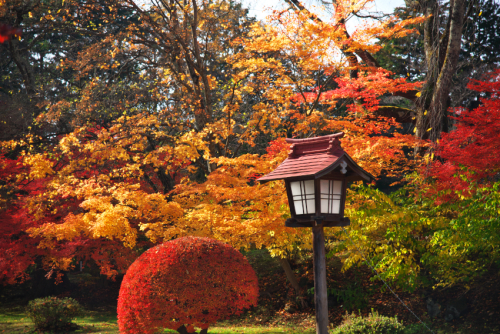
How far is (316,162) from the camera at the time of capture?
15.4 feet

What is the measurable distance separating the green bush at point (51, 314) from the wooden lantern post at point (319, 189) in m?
6.56

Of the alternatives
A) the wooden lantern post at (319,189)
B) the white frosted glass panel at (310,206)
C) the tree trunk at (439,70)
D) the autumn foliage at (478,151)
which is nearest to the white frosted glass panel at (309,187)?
the wooden lantern post at (319,189)

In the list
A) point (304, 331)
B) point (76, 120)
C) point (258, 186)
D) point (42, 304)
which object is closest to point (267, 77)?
point (258, 186)

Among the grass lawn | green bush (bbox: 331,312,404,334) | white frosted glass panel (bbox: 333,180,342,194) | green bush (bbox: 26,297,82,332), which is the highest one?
white frosted glass panel (bbox: 333,180,342,194)

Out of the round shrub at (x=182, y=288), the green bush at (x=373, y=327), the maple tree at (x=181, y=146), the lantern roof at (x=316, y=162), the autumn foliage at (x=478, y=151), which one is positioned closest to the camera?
the lantern roof at (x=316, y=162)

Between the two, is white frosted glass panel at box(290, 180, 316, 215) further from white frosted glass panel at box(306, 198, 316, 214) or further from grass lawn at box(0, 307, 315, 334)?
grass lawn at box(0, 307, 315, 334)

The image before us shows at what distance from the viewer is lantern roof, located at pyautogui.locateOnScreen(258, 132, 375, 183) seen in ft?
14.8

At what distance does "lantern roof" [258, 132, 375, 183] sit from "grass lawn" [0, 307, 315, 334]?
16.0 feet

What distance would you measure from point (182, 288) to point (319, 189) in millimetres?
2686

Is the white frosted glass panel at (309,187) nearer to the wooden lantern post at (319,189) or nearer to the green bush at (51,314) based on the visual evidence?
the wooden lantern post at (319,189)

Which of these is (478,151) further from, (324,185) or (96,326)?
(96,326)

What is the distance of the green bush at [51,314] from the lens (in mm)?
8531

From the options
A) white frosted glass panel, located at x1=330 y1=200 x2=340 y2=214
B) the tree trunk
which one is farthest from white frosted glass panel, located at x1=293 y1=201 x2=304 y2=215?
the tree trunk

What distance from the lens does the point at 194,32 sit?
11.0 meters
